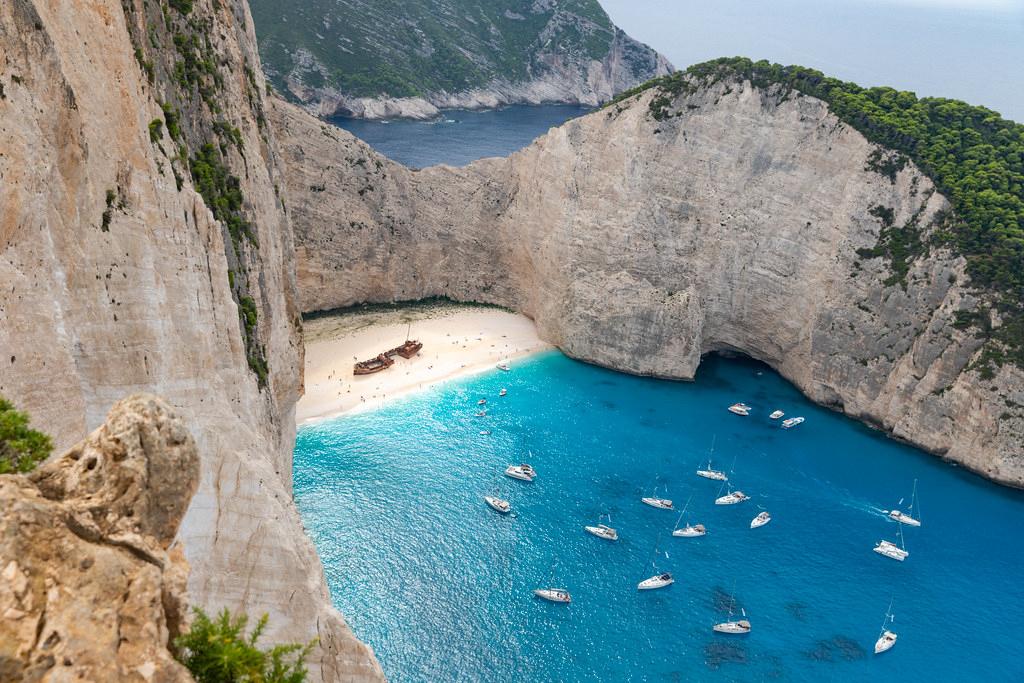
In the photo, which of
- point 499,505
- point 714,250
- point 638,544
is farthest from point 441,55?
point 638,544

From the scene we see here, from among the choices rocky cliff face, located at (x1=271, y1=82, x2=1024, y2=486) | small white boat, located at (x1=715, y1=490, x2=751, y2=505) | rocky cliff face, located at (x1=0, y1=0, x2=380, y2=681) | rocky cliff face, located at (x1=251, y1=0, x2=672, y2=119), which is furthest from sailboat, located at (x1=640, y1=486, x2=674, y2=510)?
rocky cliff face, located at (x1=251, y1=0, x2=672, y2=119)

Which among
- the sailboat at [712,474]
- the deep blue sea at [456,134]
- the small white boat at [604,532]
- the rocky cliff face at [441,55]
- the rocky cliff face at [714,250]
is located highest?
the rocky cliff face at [441,55]

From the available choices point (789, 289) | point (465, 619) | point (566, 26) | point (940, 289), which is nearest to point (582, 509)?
point (465, 619)

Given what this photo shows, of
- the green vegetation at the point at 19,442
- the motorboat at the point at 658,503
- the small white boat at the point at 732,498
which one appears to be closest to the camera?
the green vegetation at the point at 19,442

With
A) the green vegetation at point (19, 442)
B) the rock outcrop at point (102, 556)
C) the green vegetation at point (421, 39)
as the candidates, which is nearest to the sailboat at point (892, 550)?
the rock outcrop at point (102, 556)

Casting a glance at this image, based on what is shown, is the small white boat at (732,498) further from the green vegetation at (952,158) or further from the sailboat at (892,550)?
the green vegetation at (952,158)

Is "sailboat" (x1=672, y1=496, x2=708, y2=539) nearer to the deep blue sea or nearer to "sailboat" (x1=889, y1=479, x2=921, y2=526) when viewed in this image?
"sailboat" (x1=889, y1=479, x2=921, y2=526)

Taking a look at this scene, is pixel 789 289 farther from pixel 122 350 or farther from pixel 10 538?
pixel 10 538

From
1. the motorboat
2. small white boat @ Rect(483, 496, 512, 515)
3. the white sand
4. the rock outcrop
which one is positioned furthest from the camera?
the white sand
